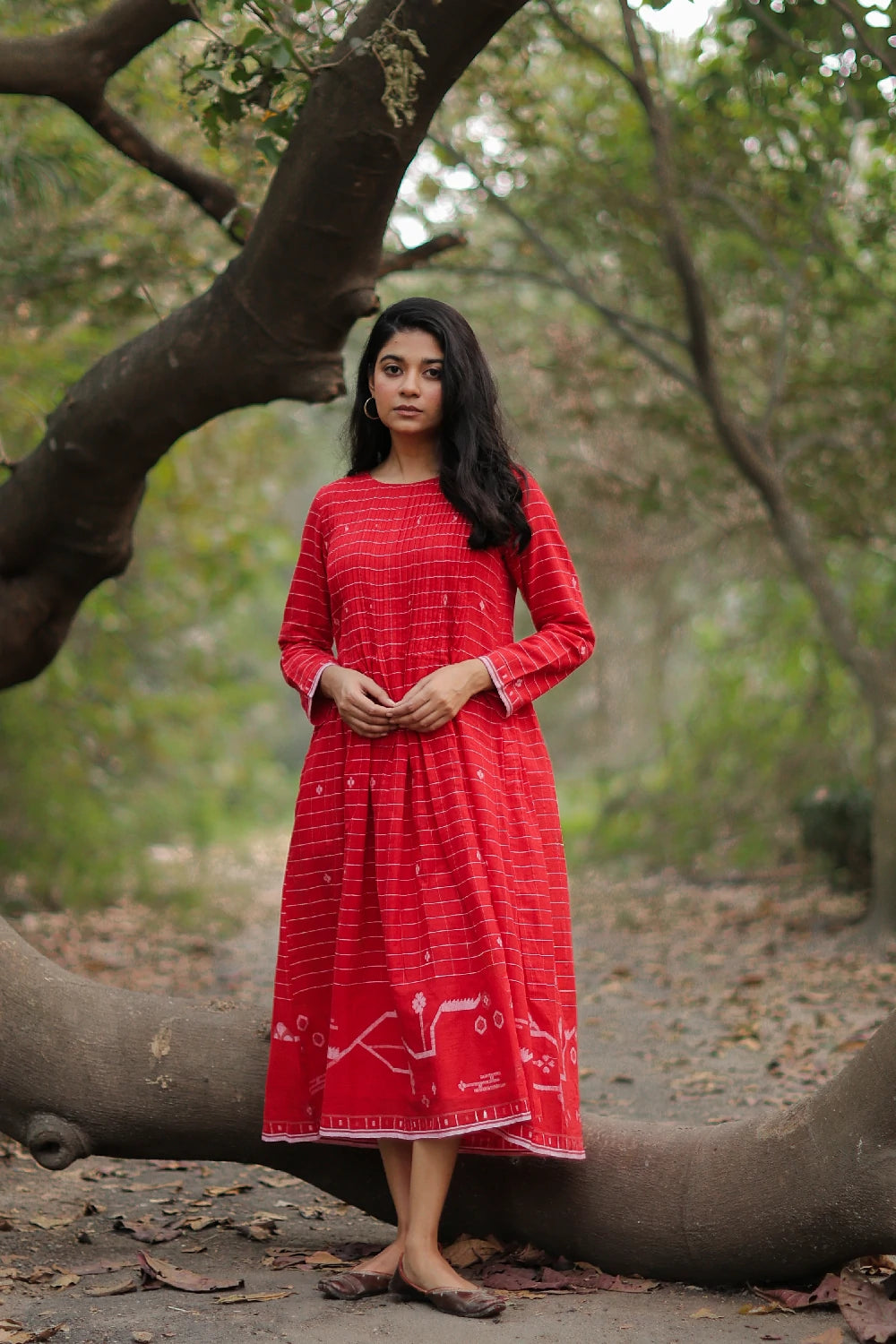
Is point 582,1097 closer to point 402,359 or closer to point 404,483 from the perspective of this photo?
point 404,483

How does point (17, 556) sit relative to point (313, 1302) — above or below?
above

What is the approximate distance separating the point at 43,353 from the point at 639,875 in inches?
241

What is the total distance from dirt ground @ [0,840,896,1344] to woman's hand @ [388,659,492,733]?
3.49 feet

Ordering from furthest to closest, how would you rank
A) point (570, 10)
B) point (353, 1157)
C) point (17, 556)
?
1. point (570, 10)
2. point (17, 556)
3. point (353, 1157)

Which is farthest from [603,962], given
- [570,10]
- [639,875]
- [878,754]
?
[570,10]

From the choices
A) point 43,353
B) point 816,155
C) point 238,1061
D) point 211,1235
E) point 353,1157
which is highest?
point 816,155

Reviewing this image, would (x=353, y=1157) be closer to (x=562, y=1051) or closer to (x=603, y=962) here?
(x=562, y=1051)

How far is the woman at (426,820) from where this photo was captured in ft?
8.21

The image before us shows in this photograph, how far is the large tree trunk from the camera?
7.95ft

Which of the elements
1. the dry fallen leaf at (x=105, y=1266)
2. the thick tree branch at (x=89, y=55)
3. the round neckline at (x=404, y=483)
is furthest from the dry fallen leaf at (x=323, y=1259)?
the thick tree branch at (x=89, y=55)

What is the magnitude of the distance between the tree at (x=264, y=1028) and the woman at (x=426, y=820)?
20cm

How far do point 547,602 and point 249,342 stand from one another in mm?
1261

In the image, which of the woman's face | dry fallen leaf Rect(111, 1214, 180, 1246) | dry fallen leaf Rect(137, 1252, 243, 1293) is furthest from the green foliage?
dry fallen leaf Rect(137, 1252, 243, 1293)

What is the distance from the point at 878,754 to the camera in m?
6.96
